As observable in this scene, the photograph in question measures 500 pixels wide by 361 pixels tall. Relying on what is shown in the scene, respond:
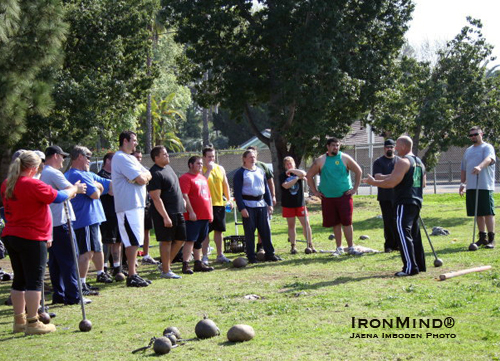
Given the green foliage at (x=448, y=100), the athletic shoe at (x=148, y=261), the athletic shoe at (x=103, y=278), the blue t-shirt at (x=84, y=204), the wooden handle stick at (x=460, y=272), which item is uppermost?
the green foliage at (x=448, y=100)

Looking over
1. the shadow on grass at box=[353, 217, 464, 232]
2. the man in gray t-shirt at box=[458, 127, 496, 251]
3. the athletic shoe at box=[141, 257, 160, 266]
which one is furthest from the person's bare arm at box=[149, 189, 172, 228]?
the shadow on grass at box=[353, 217, 464, 232]

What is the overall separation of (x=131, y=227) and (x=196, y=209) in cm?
208

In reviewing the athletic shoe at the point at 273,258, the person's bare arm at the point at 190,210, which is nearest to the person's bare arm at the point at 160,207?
the person's bare arm at the point at 190,210

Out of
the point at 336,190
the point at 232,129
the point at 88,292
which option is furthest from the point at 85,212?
the point at 232,129

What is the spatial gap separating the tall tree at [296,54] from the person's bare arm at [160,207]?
13.6m

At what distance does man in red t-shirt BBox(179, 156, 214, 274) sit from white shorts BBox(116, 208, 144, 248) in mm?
1714

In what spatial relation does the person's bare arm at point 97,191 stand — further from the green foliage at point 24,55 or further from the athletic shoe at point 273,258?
the green foliage at point 24,55

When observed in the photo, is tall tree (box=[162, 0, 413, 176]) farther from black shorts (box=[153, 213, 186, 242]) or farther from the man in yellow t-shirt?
black shorts (box=[153, 213, 186, 242])

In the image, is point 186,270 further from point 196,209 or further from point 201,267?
point 196,209

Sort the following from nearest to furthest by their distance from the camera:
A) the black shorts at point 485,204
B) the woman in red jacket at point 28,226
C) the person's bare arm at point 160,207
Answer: the woman in red jacket at point 28,226, the person's bare arm at point 160,207, the black shorts at point 485,204

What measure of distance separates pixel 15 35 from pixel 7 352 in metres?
11.3

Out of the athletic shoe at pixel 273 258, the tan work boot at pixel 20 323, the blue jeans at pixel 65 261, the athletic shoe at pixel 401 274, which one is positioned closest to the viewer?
the tan work boot at pixel 20 323

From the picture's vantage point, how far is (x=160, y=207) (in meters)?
10.4

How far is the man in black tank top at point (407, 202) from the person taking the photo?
9.46m
